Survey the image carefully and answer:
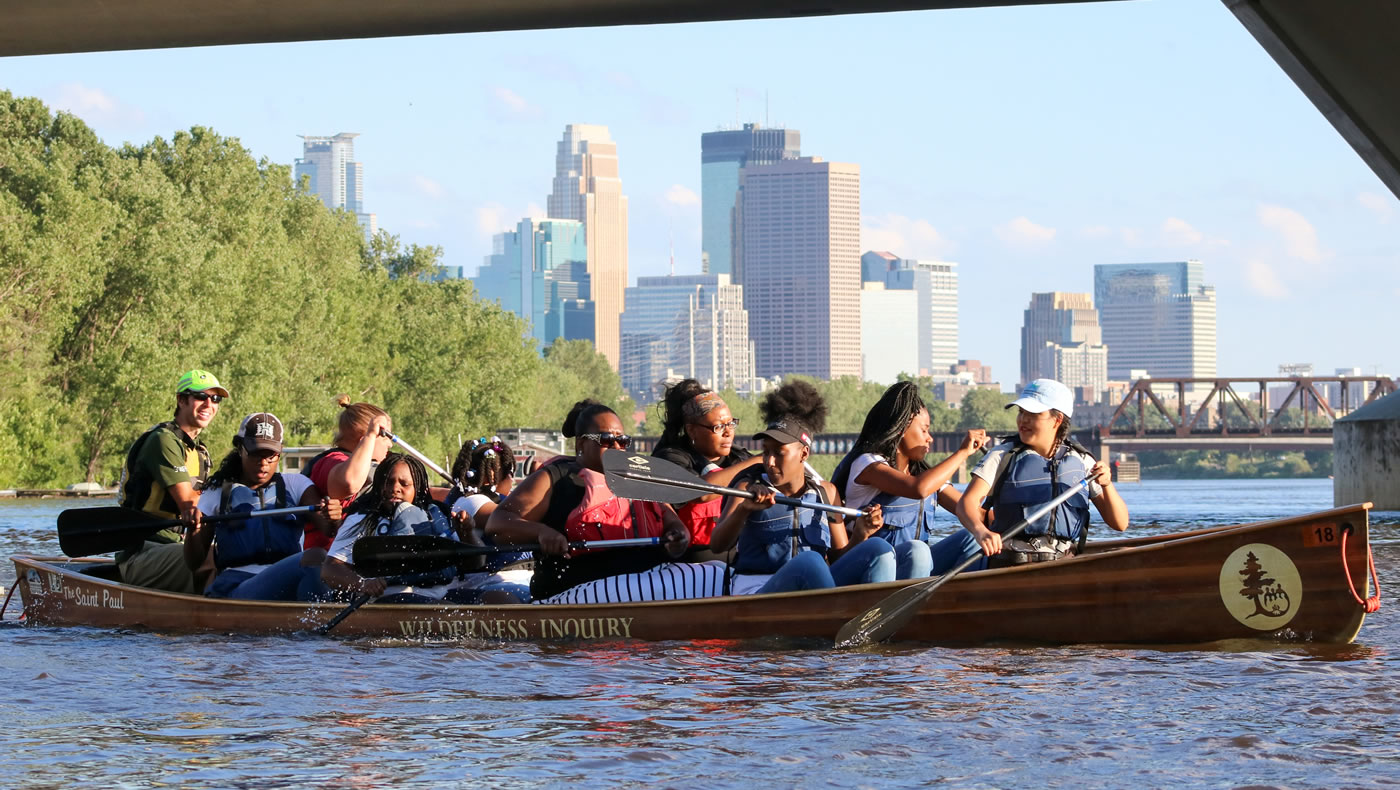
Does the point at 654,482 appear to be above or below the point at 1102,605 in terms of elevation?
above

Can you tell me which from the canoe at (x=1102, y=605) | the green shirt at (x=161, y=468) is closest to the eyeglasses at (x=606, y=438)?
the canoe at (x=1102, y=605)

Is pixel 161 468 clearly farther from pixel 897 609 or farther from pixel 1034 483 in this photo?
pixel 1034 483

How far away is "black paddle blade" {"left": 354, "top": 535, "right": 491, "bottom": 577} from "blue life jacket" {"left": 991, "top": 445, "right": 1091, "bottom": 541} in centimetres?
323

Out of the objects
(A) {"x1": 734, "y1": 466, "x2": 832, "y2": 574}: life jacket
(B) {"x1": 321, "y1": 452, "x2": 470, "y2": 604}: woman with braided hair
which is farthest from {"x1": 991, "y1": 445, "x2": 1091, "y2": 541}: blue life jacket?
(B) {"x1": 321, "y1": 452, "x2": 470, "y2": 604}: woman with braided hair

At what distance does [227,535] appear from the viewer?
35.4ft

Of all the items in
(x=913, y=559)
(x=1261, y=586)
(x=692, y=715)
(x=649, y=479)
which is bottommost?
(x=692, y=715)

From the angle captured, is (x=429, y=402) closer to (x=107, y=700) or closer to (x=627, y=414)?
(x=107, y=700)

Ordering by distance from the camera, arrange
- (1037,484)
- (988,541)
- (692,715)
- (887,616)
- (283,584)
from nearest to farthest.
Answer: (692,715), (988,541), (1037,484), (887,616), (283,584)

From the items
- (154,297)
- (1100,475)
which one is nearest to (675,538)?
(1100,475)

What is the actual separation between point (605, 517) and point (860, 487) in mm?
1539

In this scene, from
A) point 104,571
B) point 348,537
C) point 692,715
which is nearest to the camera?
point 692,715

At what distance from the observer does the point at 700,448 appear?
9586 millimetres

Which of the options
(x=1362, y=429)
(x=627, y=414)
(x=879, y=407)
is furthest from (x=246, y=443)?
(x=627, y=414)

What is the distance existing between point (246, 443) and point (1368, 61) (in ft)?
42.2
